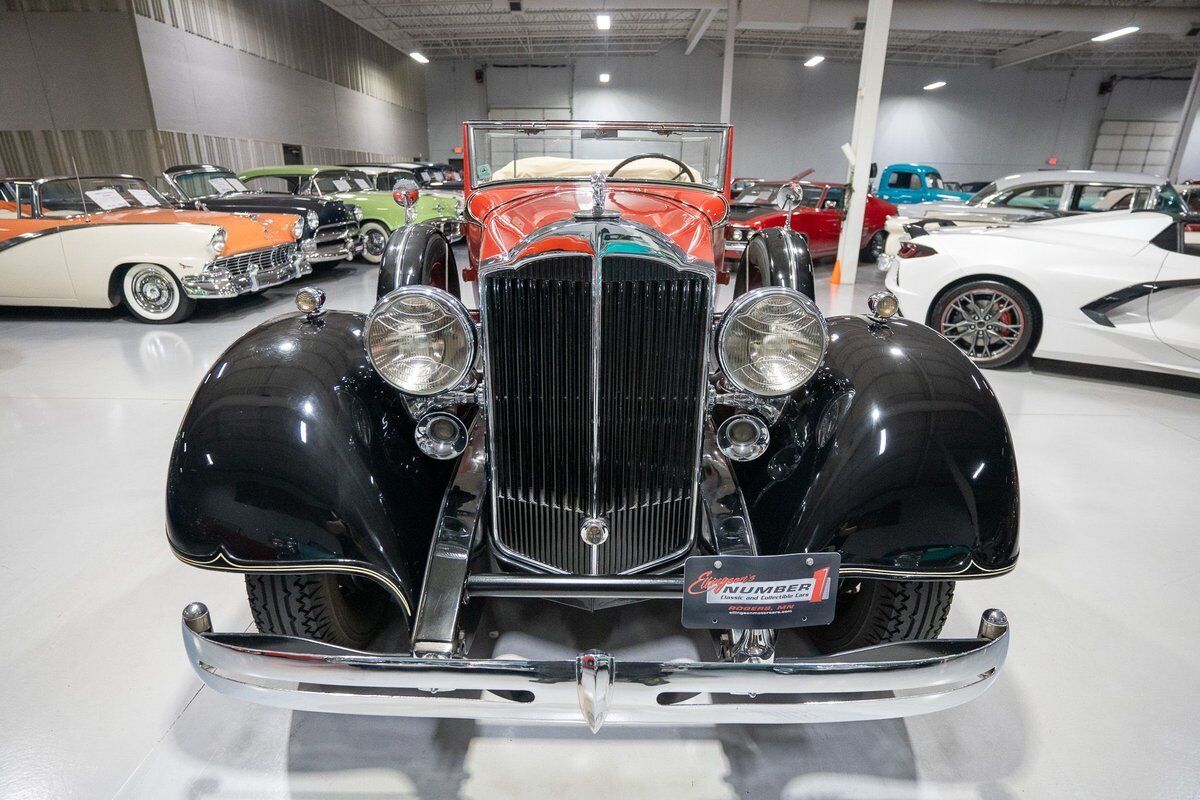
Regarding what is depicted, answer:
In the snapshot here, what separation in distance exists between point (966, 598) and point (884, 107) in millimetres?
23047

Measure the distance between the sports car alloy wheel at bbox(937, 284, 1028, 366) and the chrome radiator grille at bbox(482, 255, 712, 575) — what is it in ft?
12.9

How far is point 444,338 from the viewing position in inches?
64.6

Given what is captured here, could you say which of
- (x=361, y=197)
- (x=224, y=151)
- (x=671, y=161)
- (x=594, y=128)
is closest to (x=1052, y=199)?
(x=671, y=161)

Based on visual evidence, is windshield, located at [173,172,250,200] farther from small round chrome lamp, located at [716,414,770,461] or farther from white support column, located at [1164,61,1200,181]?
white support column, located at [1164,61,1200,181]

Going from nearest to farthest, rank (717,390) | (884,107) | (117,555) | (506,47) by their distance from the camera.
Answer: (717,390), (117,555), (506,47), (884,107)

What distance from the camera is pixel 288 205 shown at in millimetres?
7746

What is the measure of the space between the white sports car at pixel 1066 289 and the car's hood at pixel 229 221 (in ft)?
18.1

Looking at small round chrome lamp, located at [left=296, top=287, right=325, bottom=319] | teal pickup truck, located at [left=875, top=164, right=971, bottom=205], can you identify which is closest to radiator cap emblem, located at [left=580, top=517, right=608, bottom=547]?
small round chrome lamp, located at [left=296, top=287, right=325, bottom=319]

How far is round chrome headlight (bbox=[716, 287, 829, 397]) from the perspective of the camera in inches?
62.2

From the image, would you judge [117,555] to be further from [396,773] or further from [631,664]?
[631,664]

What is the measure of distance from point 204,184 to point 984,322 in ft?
29.3

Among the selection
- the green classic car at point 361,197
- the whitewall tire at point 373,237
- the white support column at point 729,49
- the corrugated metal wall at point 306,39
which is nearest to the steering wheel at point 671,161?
the green classic car at point 361,197

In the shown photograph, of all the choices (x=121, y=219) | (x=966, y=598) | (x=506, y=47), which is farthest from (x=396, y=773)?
(x=506, y=47)

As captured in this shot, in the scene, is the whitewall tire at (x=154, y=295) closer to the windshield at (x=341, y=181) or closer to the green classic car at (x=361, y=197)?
the green classic car at (x=361, y=197)
